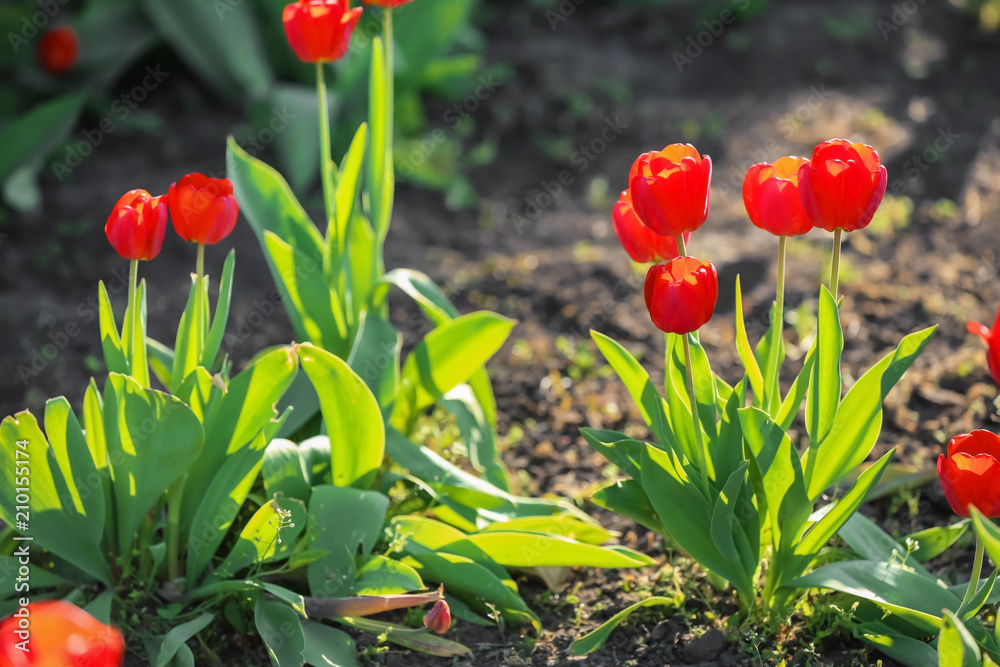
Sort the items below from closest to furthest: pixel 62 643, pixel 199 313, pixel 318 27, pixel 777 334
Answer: pixel 62 643 → pixel 777 334 → pixel 199 313 → pixel 318 27

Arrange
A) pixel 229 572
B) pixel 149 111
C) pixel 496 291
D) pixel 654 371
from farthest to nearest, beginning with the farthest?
pixel 149 111
pixel 496 291
pixel 654 371
pixel 229 572

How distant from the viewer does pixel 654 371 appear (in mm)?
2992

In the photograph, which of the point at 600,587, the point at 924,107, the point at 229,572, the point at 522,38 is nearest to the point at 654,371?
the point at 600,587

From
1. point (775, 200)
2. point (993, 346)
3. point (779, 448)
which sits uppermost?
point (775, 200)

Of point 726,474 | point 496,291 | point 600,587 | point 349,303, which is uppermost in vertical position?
point 349,303

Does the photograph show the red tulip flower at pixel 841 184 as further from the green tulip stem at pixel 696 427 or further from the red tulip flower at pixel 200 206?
the red tulip flower at pixel 200 206

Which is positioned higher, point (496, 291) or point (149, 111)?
point (149, 111)

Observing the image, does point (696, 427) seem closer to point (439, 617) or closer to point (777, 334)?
point (777, 334)

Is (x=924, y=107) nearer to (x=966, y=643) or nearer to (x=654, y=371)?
(x=654, y=371)

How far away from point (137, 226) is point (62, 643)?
0.89 m

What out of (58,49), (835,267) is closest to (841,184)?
(835,267)

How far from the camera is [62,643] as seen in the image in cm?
101

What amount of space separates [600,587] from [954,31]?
4.34m

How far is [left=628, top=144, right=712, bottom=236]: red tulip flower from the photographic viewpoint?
1.56 meters
